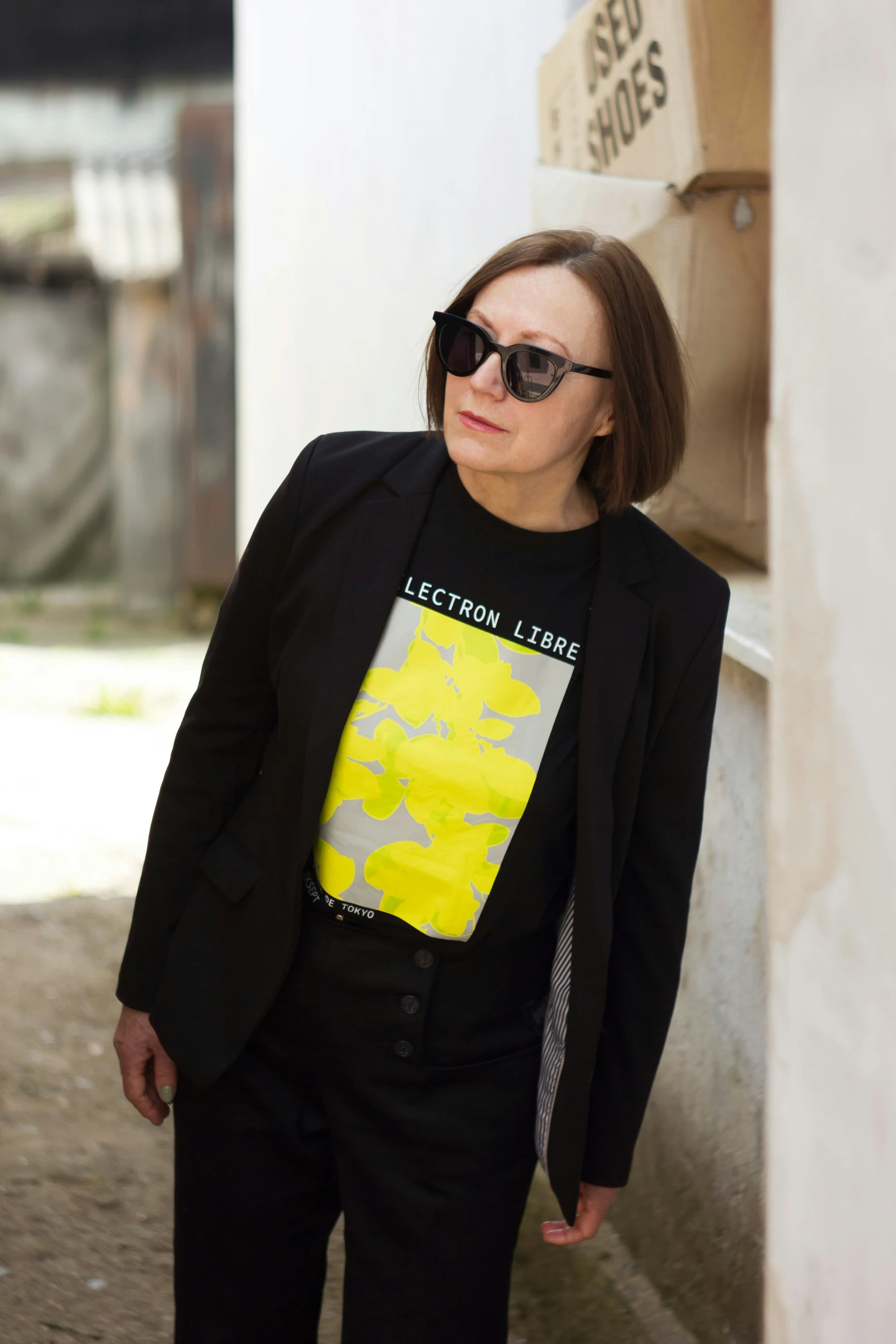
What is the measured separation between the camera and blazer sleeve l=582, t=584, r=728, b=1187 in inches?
61.5

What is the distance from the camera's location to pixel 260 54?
509 centimetres

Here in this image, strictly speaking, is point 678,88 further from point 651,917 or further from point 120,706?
point 120,706

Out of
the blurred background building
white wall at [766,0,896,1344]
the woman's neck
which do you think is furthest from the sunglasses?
the blurred background building

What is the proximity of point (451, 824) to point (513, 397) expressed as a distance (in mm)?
478

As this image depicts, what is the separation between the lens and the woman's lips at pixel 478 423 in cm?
149

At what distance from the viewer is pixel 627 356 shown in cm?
153

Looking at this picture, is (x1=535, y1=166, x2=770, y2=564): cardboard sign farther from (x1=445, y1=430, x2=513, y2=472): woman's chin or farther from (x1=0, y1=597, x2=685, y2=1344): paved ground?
(x1=0, y1=597, x2=685, y2=1344): paved ground

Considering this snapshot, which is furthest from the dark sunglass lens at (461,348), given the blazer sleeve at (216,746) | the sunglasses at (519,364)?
the blazer sleeve at (216,746)

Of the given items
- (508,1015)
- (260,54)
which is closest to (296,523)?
(508,1015)

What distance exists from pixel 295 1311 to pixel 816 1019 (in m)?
1.24

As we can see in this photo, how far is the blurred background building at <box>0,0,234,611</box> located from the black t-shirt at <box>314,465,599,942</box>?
8.15 metres

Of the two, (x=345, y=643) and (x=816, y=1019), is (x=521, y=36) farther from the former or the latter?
(x=816, y=1019)

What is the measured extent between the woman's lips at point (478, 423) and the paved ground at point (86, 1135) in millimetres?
1738

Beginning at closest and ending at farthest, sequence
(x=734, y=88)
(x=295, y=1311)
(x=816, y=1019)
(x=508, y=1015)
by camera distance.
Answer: (x=816, y=1019) < (x=508, y=1015) < (x=295, y=1311) < (x=734, y=88)
